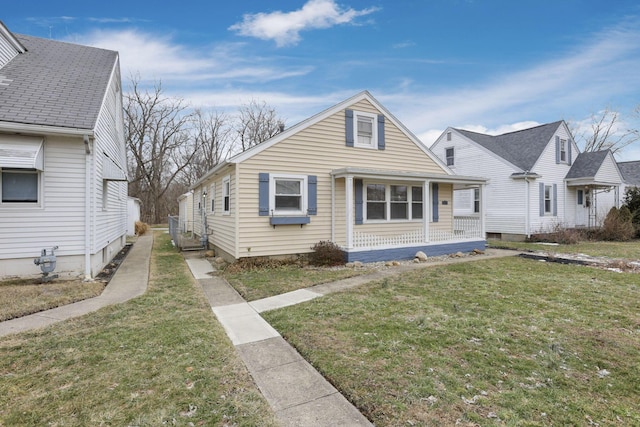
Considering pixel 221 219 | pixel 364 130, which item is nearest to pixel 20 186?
pixel 221 219

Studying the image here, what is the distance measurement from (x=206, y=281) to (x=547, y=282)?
26.7ft

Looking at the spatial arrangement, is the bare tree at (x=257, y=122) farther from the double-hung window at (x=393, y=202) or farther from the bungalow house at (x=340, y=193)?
the double-hung window at (x=393, y=202)

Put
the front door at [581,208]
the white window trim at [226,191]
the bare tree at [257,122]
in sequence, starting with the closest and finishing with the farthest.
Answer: the white window trim at [226,191], the front door at [581,208], the bare tree at [257,122]

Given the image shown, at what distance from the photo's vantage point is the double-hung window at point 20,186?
675cm

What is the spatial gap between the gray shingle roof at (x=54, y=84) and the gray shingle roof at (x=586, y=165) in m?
22.6

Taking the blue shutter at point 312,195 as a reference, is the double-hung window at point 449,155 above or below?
above

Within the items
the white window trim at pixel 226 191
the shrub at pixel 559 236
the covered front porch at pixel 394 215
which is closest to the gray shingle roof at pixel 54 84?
the white window trim at pixel 226 191

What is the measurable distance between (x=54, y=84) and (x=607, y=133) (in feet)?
149

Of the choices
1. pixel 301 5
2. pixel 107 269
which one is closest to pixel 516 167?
pixel 301 5

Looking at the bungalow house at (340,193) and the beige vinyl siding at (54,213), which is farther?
the bungalow house at (340,193)

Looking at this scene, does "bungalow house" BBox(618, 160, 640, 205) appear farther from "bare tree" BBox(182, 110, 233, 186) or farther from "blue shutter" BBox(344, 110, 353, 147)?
"bare tree" BBox(182, 110, 233, 186)

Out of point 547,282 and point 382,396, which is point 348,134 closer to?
point 547,282

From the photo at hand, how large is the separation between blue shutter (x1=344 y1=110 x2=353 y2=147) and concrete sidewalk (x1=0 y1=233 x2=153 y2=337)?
7.41 m

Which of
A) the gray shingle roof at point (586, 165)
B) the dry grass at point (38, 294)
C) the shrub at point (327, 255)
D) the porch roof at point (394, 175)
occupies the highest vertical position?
the gray shingle roof at point (586, 165)
